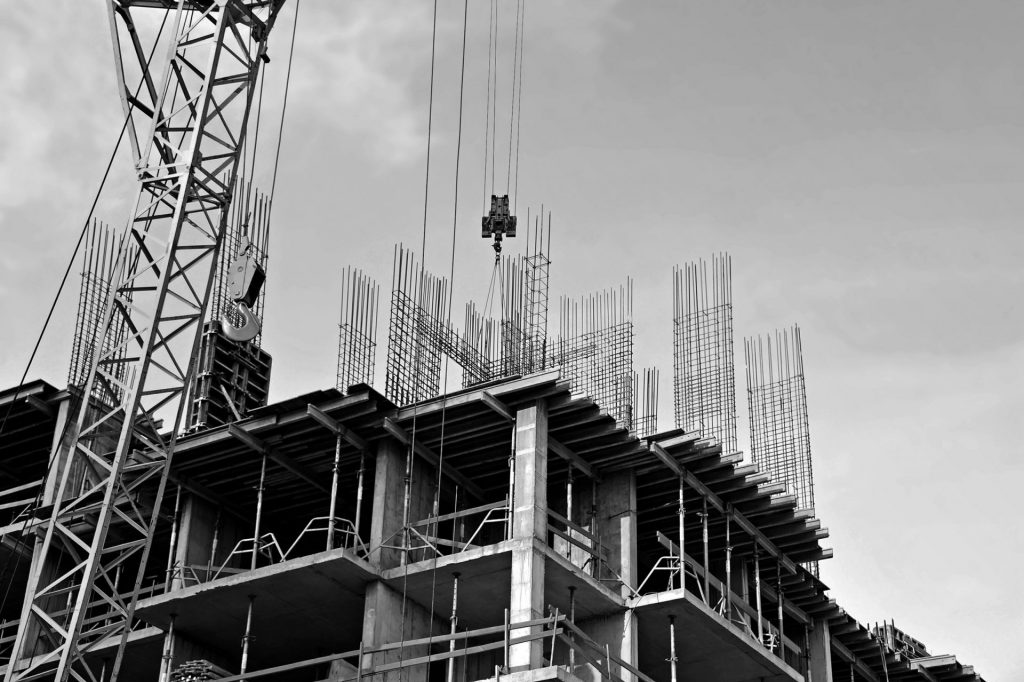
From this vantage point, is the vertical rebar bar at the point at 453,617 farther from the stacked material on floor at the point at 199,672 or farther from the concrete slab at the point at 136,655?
the concrete slab at the point at 136,655

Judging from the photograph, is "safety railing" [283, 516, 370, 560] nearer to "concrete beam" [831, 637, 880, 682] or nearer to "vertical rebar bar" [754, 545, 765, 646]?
"vertical rebar bar" [754, 545, 765, 646]

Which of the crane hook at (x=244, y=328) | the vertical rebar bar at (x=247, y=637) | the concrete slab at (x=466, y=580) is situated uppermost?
the crane hook at (x=244, y=328)

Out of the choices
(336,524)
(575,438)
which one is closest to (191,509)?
(336,524)

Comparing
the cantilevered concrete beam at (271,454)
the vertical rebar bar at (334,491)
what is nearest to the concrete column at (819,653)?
the cantilevered concrete beam at (271,454)

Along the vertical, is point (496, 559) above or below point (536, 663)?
above

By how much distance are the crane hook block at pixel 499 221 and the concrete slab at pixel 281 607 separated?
12.8 metres

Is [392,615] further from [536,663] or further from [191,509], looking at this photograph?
[191,509]

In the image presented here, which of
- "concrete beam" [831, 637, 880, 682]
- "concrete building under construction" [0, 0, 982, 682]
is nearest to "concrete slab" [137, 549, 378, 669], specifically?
"concrete building under construction" [0, 0, 982, 682]

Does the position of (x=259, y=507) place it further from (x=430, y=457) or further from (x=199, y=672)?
(x=430, y=457)

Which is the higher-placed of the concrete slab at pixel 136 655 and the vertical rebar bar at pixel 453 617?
the concrete slab at pixel 136 655

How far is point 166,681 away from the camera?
3966 centimetres

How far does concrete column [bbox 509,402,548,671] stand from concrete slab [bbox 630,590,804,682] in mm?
3264

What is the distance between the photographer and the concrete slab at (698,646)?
39250mm

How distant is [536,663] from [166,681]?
30.0 feet
